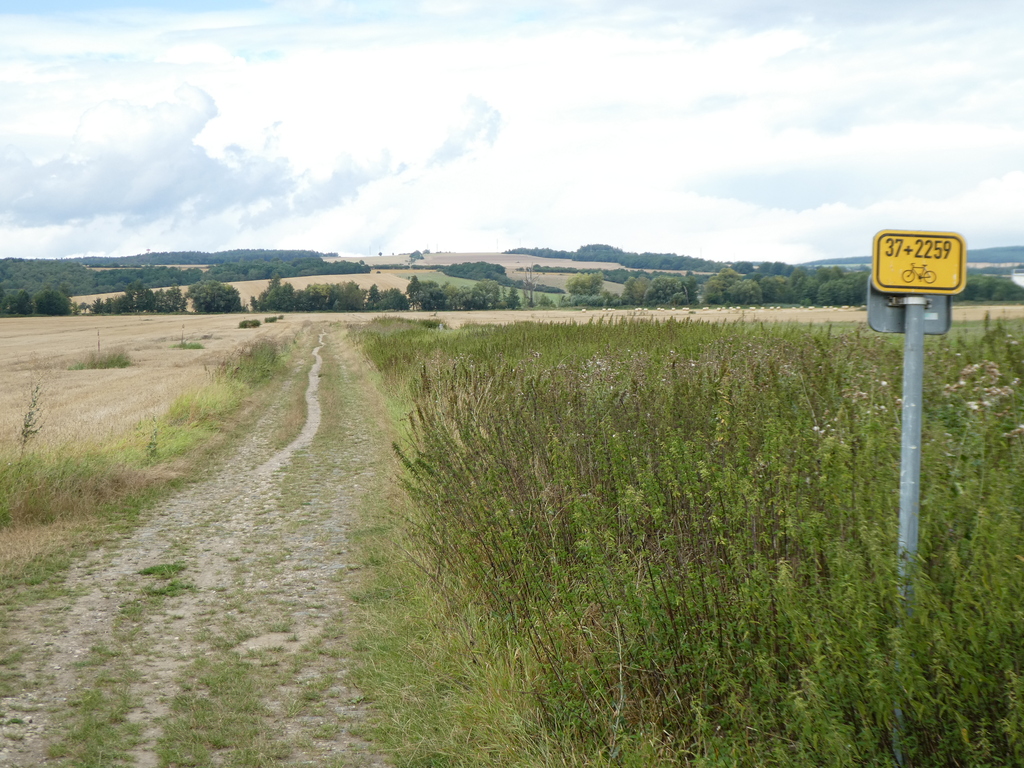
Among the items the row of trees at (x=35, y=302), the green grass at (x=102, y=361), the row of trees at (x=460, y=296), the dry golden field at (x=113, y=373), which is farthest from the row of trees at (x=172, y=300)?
the green grass at (x=102, y=361)

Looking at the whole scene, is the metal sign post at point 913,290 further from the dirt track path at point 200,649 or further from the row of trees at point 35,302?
the row of trees at point 35,302

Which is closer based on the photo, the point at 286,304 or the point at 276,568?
the point at 276,568

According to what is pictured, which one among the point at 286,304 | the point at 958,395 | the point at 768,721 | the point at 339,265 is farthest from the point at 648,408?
the point at 339,265

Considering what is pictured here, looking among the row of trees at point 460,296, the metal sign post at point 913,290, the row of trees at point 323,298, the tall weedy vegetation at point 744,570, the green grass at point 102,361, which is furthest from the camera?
the row of trees at point 323,298

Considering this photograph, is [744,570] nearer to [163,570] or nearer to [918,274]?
[918,274]

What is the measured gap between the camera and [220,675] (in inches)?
198

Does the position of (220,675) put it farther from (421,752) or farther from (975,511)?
(975,511)

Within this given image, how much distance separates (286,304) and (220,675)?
120195mm

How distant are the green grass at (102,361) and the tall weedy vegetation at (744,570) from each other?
117 feet

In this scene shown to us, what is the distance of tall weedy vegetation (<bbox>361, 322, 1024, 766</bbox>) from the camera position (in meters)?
2.40

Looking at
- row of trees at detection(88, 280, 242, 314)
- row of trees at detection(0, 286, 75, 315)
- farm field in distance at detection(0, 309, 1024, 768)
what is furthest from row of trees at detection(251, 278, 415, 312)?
farm field in distance at detection(0, 309, 1024, 768)

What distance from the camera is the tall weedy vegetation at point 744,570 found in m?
2.40

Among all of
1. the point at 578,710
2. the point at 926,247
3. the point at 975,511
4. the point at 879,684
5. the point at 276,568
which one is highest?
the point at 926,247

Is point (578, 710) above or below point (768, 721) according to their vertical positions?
below
